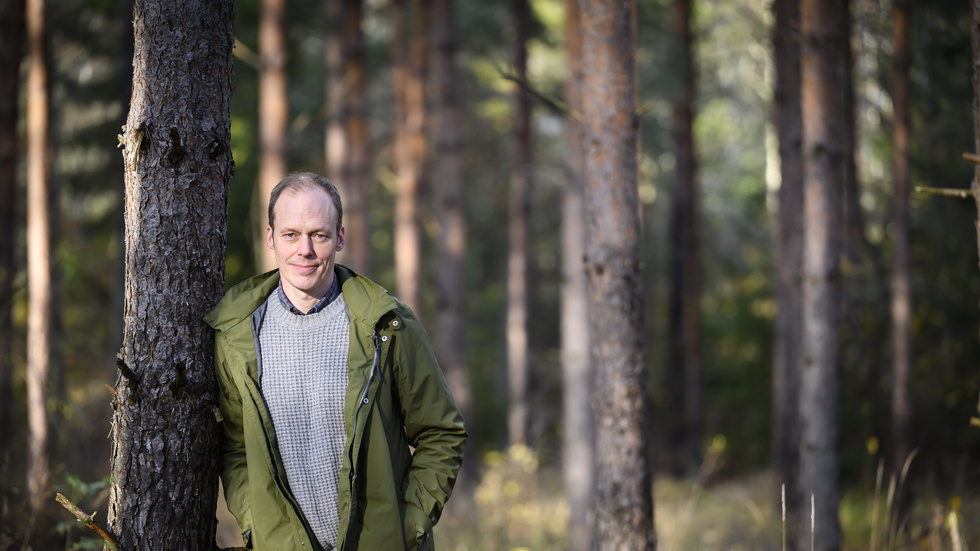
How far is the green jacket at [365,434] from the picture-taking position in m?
2.72

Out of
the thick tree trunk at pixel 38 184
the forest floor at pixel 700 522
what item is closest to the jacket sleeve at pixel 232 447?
the forest floor at pixel 700 522

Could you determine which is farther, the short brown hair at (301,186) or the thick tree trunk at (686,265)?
the thick tree trunk at (686,265)

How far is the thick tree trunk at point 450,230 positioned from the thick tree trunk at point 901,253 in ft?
18.6

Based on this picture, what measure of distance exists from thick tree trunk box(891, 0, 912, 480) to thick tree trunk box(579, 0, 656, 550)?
5.84 metres

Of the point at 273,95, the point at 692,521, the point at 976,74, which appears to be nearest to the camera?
the point at 976,74

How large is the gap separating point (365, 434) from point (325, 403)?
7.5 inches

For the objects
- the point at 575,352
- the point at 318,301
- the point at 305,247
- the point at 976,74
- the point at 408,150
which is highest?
the point at 408,150

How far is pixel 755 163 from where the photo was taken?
92.6ft

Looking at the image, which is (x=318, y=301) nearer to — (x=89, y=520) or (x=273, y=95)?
(x=89, y=520)

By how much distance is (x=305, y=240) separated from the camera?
2.82 m

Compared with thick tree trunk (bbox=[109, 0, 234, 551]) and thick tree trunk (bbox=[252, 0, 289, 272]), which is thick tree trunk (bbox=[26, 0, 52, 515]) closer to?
thick tree trunk (bbox=[252, 0, 289, 272])

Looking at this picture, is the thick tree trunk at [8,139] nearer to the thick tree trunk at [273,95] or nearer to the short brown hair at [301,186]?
the thick tree trunk at [273,95]

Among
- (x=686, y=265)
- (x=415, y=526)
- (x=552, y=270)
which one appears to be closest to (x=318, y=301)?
(x=415, y=526)

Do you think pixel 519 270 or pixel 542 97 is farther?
pixel 519 270
